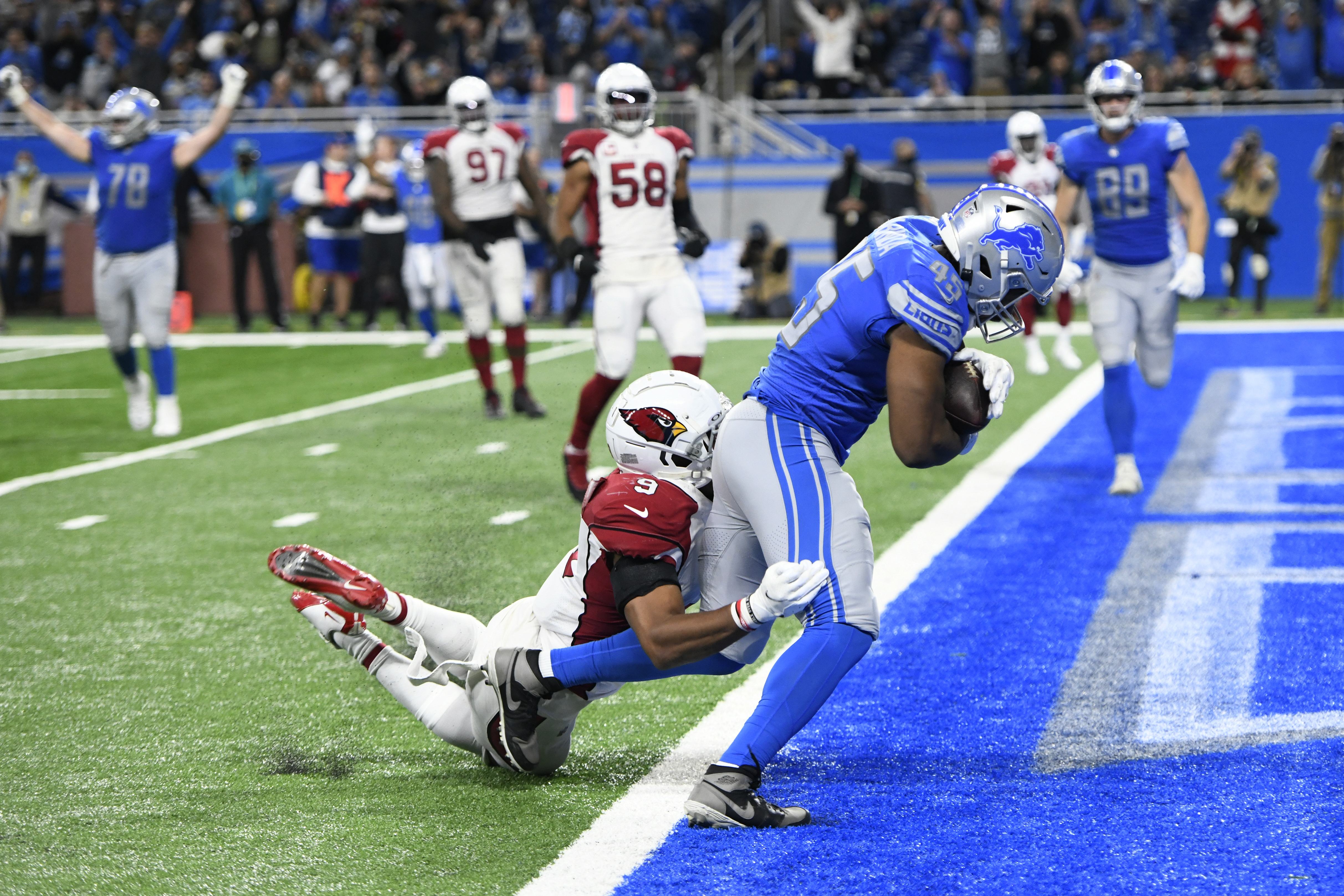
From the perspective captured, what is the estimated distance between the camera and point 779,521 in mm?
3373

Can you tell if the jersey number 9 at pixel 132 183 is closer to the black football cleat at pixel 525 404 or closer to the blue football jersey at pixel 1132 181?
the black football cleat at pixel 525 404

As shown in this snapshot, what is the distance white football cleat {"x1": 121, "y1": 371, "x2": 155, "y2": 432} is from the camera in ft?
32.5

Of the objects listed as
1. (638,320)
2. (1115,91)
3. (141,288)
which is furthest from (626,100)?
(141,288)

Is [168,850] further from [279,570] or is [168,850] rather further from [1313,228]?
[1313,228]

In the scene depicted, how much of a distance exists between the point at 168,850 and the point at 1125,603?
3315 mm

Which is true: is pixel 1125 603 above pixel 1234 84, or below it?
below

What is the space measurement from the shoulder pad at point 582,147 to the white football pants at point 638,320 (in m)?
0.59

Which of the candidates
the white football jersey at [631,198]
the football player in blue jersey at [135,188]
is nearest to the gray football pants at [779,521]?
the white football jersey at [631,198]

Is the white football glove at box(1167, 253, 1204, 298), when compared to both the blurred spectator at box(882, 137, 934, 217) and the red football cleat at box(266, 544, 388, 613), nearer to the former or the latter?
the red football cleat at box(266, 544, 388, 613)

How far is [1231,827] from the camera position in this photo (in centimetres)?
316

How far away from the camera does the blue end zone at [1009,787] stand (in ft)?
9.70

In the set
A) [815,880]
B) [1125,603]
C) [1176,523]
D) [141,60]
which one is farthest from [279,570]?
[141,60]

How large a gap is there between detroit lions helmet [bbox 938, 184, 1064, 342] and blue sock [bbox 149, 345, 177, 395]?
695 centimetres

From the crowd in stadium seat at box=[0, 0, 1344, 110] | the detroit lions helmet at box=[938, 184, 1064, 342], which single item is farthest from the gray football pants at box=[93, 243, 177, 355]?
the crowd in stadium seat at box=[0, 0, 1344, 110]
